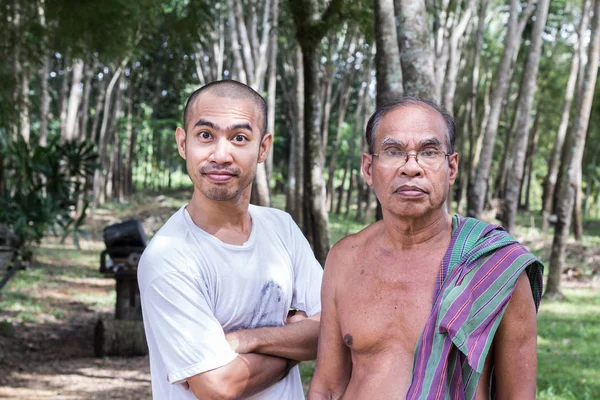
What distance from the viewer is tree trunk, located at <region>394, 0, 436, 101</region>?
553 centimetres

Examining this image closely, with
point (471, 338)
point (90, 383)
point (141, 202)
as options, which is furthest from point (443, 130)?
point (141, 202)

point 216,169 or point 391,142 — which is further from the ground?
point 391,142

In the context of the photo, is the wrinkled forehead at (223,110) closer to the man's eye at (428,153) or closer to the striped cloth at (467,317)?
the man's eye at (428,153)

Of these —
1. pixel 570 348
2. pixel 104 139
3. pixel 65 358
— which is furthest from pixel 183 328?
pixel 104 139

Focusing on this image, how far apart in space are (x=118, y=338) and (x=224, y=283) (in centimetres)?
704

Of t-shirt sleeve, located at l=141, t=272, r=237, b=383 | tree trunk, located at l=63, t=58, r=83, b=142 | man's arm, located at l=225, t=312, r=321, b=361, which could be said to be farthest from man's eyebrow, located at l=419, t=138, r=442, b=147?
tree trunk, located at l=63, t=58, r=83, b=142

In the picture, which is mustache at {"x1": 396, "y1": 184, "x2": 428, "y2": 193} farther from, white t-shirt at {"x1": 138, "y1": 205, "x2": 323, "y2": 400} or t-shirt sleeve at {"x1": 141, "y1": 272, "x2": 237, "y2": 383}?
t-shirt sleeve at {"x1": 141, "y1": 272, "x2": 237, "y2": 383}

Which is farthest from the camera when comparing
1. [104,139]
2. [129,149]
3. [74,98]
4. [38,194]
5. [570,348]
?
[129,149]

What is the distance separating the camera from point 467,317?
2297 mm

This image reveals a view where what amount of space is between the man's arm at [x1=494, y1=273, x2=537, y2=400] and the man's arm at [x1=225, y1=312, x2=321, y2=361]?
0.73 m

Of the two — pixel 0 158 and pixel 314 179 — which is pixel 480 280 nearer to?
pixel 314 179

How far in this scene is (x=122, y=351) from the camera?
9.41 m

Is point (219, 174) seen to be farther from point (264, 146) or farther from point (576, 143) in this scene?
point (576, 143)

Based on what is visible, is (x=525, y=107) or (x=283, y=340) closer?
(x=283, y=340)
